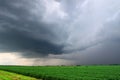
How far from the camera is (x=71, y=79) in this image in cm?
4816

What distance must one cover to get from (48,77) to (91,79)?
14113mm

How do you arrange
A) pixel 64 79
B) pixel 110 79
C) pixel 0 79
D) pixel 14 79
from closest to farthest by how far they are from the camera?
pixel 0 79, pixel 14 79, pixel 110 79, pixel 64 79

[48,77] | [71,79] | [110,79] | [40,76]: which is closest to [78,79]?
[71,79]

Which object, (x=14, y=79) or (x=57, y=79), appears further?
(x=57, y=79)

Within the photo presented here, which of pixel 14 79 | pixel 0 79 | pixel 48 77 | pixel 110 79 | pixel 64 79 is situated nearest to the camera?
pixel 0 79

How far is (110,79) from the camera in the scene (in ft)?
152

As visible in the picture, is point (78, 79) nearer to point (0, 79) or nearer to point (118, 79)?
point (118, 79)

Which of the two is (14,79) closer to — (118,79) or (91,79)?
(91,79)

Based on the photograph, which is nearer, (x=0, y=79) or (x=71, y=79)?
(x=0, y=79)

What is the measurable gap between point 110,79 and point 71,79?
7.59 metres

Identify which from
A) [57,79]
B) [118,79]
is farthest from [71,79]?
[118,79]

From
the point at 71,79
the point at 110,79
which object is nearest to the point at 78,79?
the point at 71,79

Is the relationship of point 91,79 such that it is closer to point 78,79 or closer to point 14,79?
point 78,79

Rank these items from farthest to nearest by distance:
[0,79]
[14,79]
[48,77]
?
[48,77] → [14,79] → [0,79]
